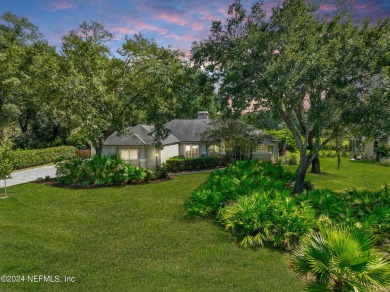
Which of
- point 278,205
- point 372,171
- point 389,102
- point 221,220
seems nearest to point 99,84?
point 221,220

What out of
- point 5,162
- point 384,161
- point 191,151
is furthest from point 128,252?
→ point 384,161

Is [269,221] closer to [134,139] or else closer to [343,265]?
[343,265]

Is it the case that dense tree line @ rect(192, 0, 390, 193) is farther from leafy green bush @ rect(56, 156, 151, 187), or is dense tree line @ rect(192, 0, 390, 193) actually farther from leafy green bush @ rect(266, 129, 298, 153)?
leafy green bush @ rect(266, 129, 298, 153)

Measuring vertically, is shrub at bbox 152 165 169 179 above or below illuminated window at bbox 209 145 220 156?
below

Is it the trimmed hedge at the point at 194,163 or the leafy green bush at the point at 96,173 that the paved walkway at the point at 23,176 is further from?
the trimmed hedge at the point at 194,163

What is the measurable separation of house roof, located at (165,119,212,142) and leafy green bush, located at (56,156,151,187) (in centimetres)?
1121

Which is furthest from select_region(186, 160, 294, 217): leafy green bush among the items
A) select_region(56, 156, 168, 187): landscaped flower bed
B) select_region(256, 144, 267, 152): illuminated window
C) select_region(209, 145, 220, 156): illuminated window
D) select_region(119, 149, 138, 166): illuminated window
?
select_region(256, 144, 267, 152): illuminated window

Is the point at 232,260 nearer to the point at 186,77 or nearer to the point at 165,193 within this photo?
the point at 165,193

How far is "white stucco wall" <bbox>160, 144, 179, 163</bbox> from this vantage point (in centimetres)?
2639

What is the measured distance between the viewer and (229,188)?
1310 cm

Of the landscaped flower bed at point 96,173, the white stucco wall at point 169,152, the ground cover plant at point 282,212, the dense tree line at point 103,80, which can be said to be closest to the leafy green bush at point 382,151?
the ground cover plant at point 282,212

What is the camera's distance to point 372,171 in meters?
26.0

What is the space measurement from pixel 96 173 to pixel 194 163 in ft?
33.8

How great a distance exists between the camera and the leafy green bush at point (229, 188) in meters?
11.9
